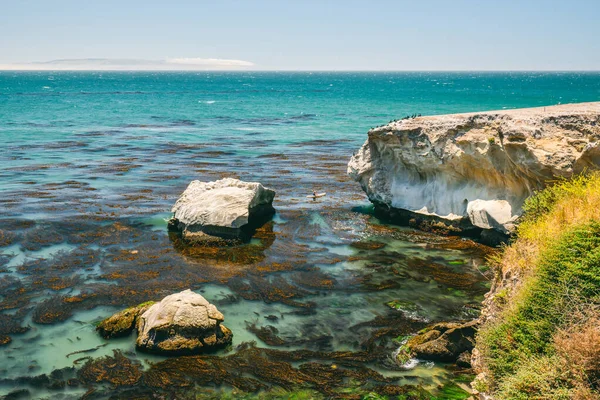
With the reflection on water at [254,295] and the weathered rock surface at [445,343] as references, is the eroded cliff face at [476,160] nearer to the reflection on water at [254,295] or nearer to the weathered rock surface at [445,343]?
the reflection on water at [254,295]

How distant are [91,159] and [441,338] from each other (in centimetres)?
3847

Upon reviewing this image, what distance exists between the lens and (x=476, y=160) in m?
25.1

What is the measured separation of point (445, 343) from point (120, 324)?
9458mm

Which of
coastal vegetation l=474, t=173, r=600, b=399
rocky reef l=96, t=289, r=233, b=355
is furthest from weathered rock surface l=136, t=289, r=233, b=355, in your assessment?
coastal vegetation l=474, t=173, r=600, b=399

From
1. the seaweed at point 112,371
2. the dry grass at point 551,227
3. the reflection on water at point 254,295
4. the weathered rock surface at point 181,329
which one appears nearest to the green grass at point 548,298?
the dry grass at point 551,227

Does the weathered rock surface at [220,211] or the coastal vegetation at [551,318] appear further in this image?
the weathered rock surface at [220,211]

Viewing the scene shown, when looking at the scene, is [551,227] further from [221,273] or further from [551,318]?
[221,273]

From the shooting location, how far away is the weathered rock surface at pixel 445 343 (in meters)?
15.6

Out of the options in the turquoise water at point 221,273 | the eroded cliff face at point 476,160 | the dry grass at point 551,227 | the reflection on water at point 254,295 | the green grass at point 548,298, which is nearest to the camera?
the green grass at point 548,298

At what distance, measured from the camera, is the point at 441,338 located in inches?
623

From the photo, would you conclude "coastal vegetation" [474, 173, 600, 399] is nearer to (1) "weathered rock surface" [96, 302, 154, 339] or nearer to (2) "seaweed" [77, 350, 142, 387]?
(2) "seaweed" [77, 350, 142, 387]

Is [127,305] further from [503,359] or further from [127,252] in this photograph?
[503,359]

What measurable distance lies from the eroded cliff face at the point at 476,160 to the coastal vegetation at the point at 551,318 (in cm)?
727

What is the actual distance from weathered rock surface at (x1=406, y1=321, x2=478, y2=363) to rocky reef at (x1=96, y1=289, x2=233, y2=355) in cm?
544
